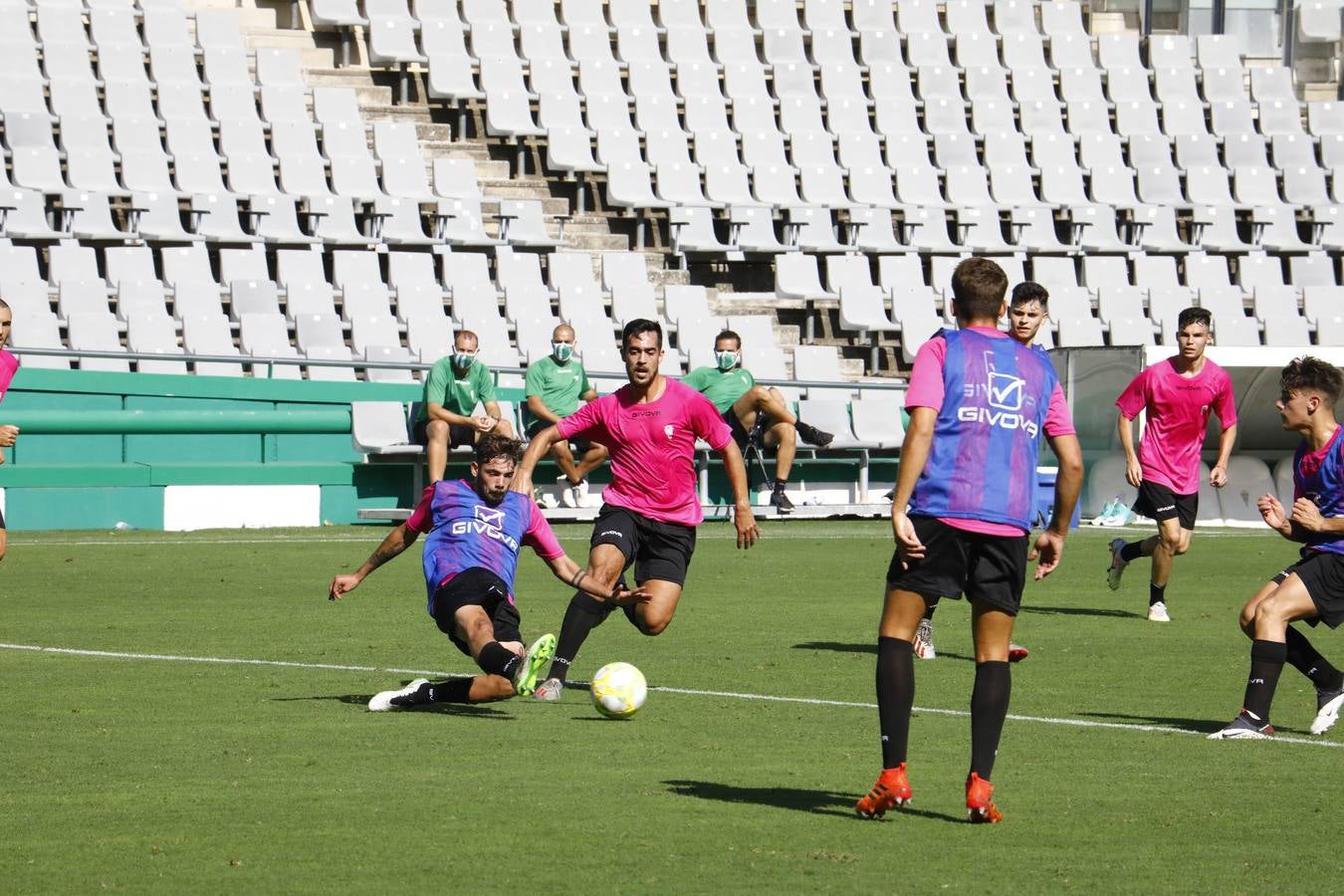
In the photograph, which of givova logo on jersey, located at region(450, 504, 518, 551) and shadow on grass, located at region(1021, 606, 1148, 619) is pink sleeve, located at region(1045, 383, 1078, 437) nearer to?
givova logo on jersey, located at region(450, 504, 518, 551)

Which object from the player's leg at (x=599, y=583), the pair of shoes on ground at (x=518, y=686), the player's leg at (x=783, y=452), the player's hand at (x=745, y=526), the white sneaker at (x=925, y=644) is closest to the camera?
the pair of shoes on ground at (x=518, y=686)

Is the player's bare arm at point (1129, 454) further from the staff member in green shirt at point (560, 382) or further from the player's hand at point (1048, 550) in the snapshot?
the staff member in green shirt at point (560, 382)

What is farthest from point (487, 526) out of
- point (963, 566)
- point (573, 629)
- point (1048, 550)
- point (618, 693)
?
point (963, 566)

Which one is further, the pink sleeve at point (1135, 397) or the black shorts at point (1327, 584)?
the pink sleeve at point (1135, 397)

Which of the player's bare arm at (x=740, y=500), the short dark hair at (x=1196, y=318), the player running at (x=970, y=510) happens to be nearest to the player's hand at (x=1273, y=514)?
the player running at (x=970, y=510)

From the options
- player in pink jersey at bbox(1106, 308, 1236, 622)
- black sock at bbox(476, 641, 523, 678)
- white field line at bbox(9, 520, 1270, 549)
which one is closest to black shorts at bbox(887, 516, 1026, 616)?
black sock at bbox(476, 641, 523, 678)

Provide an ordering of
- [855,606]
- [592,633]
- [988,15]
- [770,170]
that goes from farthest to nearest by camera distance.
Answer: [988,15], [770,170], [855,606], [592,633]

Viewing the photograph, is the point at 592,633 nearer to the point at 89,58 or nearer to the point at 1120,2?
the point at 89,58

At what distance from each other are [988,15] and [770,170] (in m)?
7.74

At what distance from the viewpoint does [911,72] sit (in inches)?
1328

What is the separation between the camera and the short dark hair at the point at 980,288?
21.0 feet

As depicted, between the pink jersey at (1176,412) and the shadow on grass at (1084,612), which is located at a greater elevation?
the pink jersey at (1176,412)

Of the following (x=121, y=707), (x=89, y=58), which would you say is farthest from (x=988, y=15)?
(x=121, y=707)

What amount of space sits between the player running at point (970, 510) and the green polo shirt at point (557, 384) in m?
14.8
